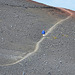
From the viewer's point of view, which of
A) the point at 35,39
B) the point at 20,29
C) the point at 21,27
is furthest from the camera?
the point at 21,27

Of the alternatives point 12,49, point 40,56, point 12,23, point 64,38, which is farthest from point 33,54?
point 12,23

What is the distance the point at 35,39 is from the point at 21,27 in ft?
5.35

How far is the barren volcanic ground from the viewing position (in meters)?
13.0

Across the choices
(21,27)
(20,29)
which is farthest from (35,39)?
(21,27)

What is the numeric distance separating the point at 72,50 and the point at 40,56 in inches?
75.8

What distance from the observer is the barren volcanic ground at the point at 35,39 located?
1298 cm

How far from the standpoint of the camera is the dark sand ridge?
15125 mm

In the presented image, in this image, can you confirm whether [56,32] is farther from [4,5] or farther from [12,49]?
[4,5]

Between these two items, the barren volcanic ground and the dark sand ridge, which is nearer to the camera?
the barren volcanic ground

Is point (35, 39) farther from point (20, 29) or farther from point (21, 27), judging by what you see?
point (21, 27)

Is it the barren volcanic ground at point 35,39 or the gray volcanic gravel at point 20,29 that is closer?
the barren volcanic ground at point 35,39

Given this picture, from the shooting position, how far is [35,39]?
17.4 meters

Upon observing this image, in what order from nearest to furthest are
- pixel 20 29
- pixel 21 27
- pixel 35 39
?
pixel 35 39, pixel 20 29, pixel 21 27

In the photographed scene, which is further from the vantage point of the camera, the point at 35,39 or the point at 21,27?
the point at 21,27
